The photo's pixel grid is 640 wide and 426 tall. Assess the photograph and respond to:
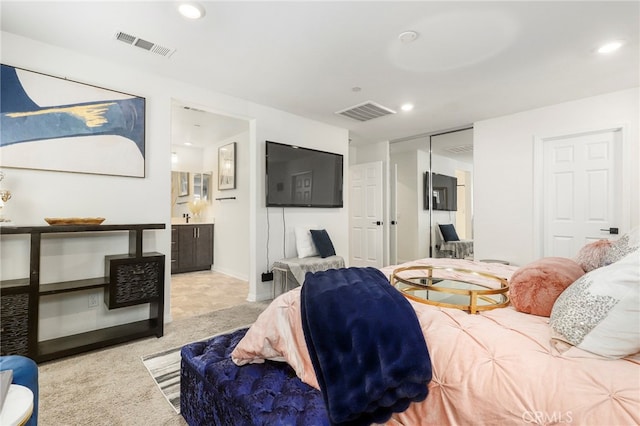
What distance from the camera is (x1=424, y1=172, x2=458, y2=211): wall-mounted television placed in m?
4.86

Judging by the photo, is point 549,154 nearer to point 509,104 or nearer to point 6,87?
point 509,104

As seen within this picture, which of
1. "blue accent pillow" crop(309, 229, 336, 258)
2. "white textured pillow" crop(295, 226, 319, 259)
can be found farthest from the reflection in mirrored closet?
"white textured pillow" crop(295, 226, 319, 259)

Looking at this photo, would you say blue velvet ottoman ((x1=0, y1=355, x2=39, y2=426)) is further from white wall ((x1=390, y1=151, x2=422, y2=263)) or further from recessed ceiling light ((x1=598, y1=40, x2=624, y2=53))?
white wall ((x1=390, y1=151, x2=422, y2=263))

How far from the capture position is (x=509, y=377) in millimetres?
875

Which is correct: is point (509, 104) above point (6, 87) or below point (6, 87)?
above

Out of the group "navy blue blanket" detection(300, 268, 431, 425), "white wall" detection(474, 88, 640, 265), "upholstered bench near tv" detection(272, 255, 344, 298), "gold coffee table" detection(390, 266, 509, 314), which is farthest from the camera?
"upholstered bench near tv" detection(272, 255, 344, 298)

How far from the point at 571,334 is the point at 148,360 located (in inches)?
101

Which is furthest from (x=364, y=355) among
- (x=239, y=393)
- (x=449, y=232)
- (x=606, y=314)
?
(x=449, y=232)

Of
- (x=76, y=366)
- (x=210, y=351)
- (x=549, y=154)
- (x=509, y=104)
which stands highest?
(x=509, y=104)

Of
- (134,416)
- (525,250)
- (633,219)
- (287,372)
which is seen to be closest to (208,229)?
(134,416)

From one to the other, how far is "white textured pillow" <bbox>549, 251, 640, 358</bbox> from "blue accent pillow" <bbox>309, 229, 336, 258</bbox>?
3017mm

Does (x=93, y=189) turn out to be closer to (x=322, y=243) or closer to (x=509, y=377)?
(x=322, y=243)

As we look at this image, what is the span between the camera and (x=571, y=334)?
0.94 m
